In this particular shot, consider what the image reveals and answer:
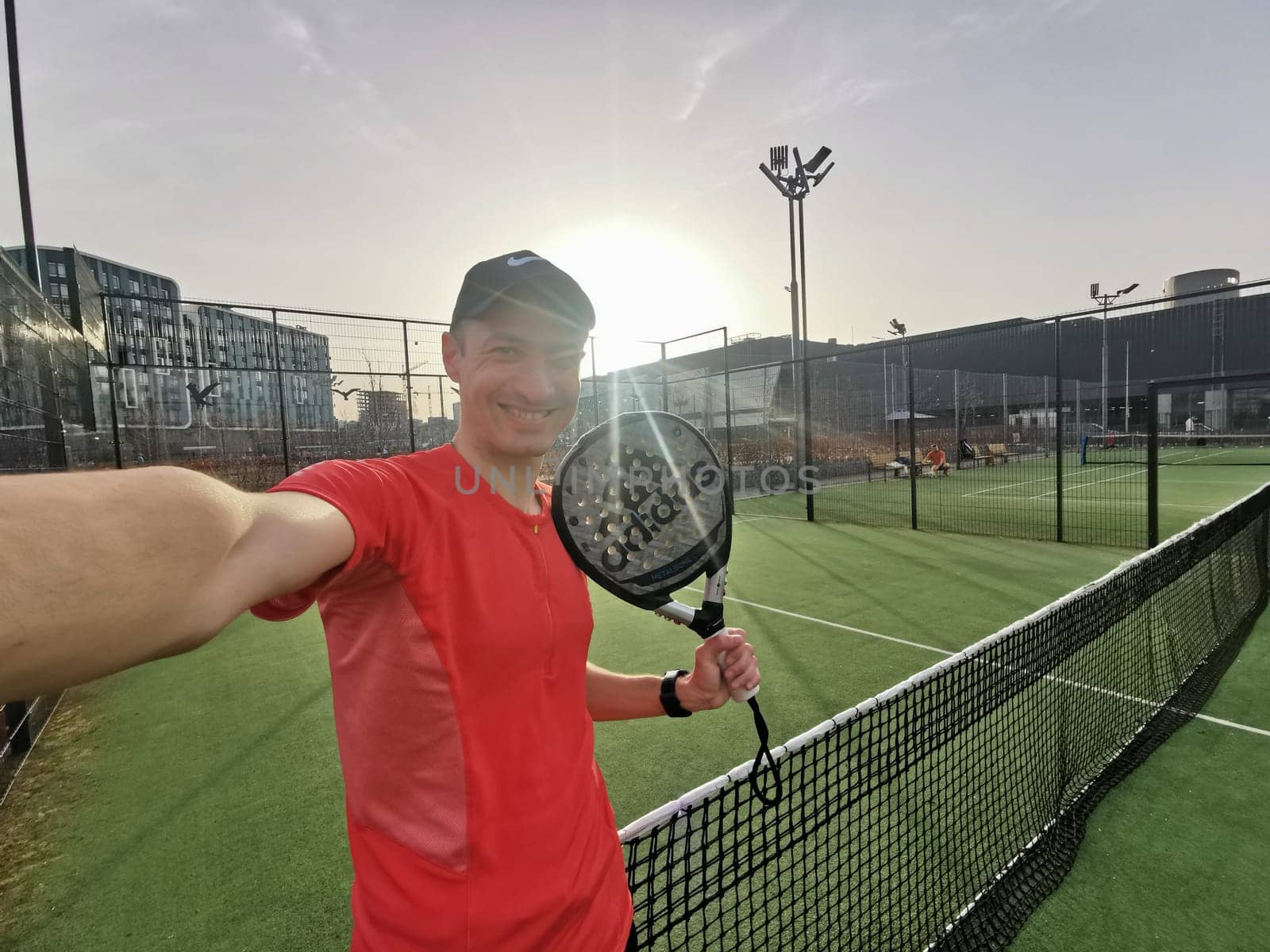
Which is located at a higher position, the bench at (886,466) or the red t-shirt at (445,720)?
the red t-shirt at (445,720)

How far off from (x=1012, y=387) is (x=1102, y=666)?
38623mm

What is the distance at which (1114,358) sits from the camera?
140 ft

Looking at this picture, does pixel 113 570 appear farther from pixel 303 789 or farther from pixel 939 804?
pixel 303 789

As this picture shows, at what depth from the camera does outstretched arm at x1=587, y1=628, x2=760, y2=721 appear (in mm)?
1460

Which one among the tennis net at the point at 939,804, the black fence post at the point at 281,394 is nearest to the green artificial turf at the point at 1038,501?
the tennis net at the point at 939,804

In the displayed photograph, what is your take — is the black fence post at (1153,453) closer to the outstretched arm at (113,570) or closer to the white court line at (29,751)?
the outstretched arm at (113,570)

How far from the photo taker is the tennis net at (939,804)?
7.84 feet

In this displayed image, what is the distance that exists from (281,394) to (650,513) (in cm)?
1252

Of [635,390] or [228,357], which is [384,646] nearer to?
[228,357]

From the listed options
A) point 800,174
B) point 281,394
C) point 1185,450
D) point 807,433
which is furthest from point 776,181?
point 1185,450

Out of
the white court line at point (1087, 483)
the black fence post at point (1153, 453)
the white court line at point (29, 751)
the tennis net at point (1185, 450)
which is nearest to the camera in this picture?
the white court line at point (29, 751)

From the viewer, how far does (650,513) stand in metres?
1.44

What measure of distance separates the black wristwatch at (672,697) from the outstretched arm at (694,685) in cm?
1

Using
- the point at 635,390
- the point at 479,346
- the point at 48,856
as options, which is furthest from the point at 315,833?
the point at 635,390
